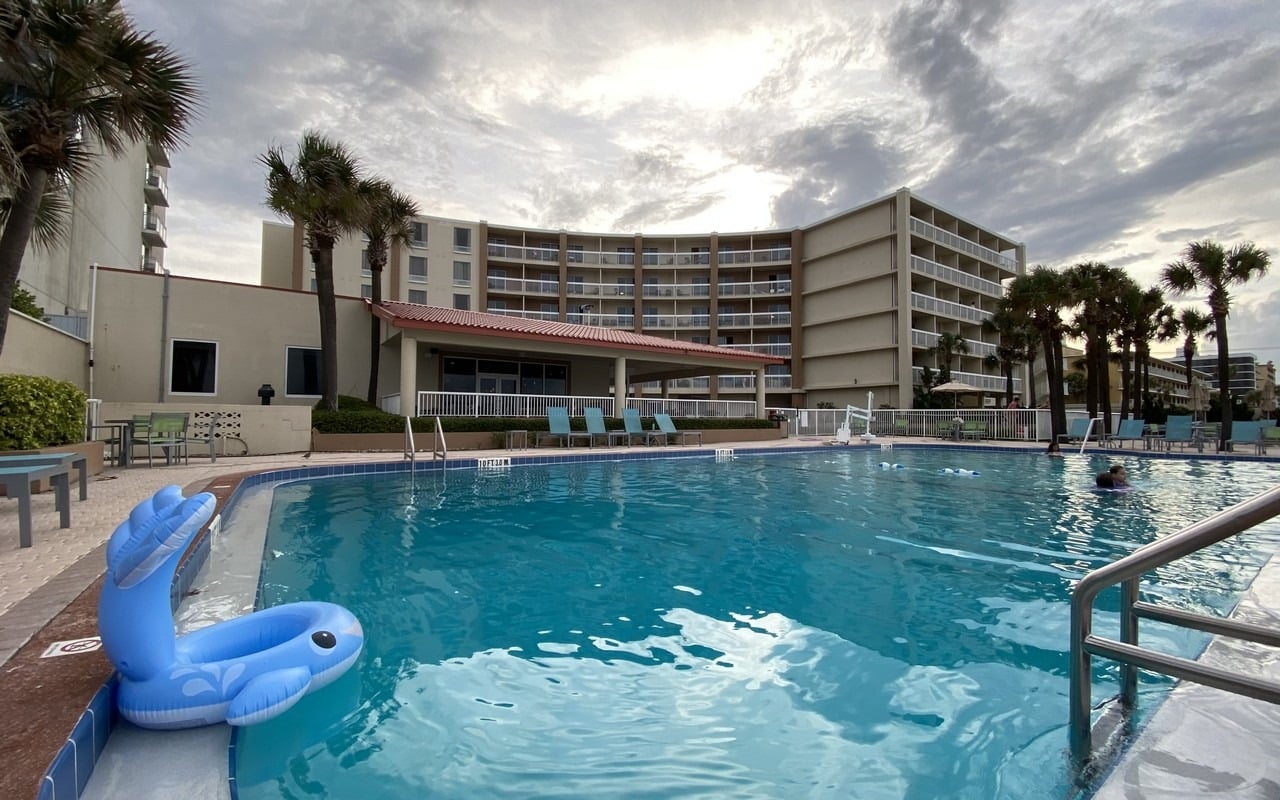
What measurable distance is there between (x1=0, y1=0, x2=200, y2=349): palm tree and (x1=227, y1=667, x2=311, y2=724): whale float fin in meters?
6.95

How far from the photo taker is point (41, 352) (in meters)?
11.2

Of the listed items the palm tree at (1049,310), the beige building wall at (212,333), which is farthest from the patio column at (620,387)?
the palm tree at (1049,310)

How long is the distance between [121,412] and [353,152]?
8443 millimetres

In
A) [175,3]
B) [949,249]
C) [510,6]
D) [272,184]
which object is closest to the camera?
[175,3]

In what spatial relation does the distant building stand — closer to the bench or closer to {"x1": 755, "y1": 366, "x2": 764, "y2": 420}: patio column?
the bench

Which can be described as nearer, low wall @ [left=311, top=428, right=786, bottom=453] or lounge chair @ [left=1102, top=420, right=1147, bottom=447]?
low wall @ [left=311, top=428, right=786, bottom=453]

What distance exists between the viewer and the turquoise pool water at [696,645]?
2250 millimetres

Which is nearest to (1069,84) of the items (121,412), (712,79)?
(712,79)

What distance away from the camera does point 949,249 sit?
3847 cm

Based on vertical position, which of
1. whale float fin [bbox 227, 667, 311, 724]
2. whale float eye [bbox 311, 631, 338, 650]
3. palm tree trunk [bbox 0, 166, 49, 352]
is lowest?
whale float fin [bbox 227, 667, 311, 724]

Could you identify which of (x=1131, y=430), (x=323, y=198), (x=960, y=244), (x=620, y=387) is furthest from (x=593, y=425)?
(x=960, y=244)

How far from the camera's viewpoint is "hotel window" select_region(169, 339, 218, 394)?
616 inches

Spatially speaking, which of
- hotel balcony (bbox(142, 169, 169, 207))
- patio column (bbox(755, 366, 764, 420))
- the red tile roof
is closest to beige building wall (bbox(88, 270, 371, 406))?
the red tile roof

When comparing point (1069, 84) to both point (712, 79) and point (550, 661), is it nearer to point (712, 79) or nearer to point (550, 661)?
point (712, 79)
